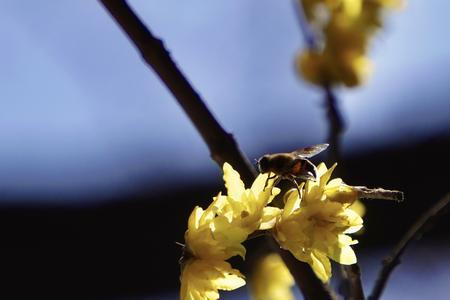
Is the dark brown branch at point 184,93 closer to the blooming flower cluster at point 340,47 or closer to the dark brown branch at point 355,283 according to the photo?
the dark brown branch at point 355,283

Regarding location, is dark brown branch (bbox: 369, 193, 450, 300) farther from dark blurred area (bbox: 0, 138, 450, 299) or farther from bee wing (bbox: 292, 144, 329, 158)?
dark blurred area (bbox: 0, 138, 450, 299)

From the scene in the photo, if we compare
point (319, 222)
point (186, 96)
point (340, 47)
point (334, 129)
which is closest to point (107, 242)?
point (340, 47)

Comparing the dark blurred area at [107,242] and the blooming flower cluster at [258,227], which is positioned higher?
the dark blurred area at [107,242]

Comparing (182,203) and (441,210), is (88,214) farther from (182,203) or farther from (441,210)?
(441,210)

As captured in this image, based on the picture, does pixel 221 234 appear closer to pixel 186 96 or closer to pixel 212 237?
pixel 212 237

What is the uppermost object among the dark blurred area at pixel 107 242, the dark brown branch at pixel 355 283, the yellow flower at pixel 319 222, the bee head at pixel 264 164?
the dark blurred area at pixel 107 242

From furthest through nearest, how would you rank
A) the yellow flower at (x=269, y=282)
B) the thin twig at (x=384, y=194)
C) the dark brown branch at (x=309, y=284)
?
the yellow flower at (x=269, y=282) < the dark brown branch at (x=309, y=284) < the thin twig at (x=384, y=194)

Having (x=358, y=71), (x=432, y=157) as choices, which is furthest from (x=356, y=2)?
(x=432, y=157)

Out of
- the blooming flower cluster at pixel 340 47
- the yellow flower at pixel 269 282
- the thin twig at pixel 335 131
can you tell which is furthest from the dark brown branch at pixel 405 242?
the blooming flower cluster at pixel 340 47
